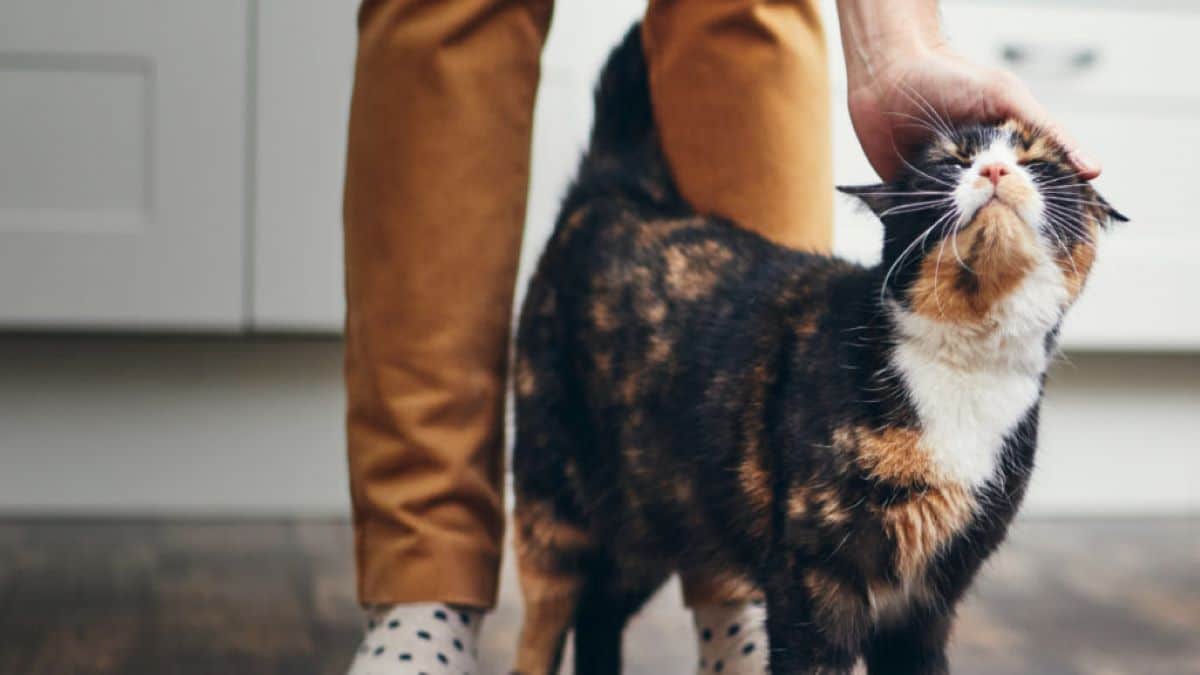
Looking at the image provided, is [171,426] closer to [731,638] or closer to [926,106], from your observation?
[731,638]

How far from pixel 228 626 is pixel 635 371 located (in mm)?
583

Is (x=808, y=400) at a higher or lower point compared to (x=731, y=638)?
higher

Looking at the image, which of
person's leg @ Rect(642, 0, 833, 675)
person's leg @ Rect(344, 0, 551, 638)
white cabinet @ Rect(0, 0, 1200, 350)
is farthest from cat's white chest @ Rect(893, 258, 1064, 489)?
white cabinet @ Rect(0, 0, 1200, 350)

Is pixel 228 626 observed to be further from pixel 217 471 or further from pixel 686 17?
pixel 686 17

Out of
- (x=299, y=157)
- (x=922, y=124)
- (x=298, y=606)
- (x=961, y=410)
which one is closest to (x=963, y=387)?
(x=961, y=410)

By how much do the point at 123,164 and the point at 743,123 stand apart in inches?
37.5

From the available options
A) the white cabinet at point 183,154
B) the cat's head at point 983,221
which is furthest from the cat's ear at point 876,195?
the white cabinet at point 183,154

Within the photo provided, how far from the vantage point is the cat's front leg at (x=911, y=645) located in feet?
2.62

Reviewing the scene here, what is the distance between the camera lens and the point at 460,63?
1.01 metres

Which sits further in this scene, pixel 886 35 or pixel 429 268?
pixel 429 268

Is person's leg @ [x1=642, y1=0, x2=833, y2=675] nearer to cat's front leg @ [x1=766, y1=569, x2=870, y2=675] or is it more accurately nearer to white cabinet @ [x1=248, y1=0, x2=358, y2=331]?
cat's front leg @ [x1=766, y1=569, x2=870, y2=675]

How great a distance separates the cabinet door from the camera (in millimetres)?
1692

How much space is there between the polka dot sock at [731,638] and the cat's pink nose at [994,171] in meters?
0.41

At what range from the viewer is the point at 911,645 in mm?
814
